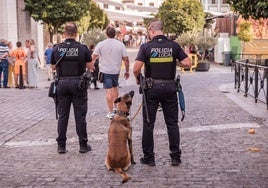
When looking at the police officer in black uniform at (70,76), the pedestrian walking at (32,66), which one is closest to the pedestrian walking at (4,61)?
the pedestrian walking at (32,66)

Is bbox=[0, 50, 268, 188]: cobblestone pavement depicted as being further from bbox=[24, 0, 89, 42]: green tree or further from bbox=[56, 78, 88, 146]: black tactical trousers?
bbox=[24, 0, 89, 42]: green tree

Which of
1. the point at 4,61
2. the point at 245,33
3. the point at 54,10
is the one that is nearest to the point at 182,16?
the point at 245,33

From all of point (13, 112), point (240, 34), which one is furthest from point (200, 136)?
point (240, 34)

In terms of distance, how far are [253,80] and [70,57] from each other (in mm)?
7341

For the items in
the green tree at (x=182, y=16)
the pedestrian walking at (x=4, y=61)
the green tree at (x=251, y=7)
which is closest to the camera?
the green tree at (x=251, y=7)

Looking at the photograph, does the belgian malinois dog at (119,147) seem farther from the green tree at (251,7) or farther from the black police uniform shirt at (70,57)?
the green tree at (251,7)

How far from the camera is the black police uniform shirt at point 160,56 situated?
587 cm

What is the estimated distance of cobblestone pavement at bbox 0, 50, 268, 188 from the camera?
5.51 metres

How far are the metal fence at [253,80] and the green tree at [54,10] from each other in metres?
10.3

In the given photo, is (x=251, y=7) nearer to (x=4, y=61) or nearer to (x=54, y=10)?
(x=4, y=61)

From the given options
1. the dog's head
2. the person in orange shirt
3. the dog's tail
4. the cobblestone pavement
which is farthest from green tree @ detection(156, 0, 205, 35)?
the dog's tail

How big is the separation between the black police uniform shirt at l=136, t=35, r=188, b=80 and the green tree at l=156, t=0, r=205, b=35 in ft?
94.6

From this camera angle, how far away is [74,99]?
6.79 m

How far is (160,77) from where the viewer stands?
5949mm
